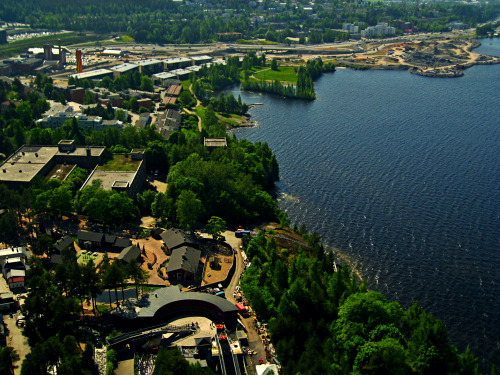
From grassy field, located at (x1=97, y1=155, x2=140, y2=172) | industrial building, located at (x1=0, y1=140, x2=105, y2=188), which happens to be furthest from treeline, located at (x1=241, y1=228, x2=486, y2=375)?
industrial building, located at (x1=0, y1=140, x2=105, y2=188)

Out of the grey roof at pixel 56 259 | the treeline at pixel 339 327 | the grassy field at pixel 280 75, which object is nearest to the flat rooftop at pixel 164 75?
the grassy field at pixel 280 75

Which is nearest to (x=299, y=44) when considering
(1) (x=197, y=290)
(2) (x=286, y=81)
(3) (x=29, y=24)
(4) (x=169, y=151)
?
(2) (x=286, y=81)

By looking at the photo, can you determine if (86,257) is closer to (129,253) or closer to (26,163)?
(129,253)

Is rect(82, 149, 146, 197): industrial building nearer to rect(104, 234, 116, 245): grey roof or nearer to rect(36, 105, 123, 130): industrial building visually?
rect(104, 234, 116, 245): grey roof

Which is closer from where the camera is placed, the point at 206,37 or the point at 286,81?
the point at 286,81

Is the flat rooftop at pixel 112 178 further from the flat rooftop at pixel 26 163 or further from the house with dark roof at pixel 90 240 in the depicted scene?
the house with dark roof at pixel 90 240

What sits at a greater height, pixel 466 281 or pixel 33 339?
pixel 33 339

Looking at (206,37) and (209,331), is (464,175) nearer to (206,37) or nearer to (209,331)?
(209,331)
